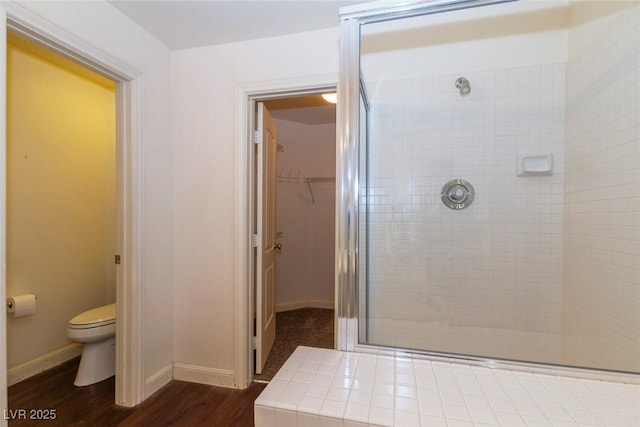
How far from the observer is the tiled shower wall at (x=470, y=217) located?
166 centimetres

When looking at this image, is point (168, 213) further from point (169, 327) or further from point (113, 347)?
point (113, 347)

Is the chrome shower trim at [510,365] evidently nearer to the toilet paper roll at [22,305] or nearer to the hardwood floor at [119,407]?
the hardwood floor at [119,407]

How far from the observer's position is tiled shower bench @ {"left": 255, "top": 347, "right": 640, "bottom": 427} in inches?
28.4

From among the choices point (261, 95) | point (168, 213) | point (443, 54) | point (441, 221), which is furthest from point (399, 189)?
point (168, 213)

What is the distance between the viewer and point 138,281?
182 cm

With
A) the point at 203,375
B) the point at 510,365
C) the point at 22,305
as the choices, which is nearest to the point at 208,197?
the point at 203,375

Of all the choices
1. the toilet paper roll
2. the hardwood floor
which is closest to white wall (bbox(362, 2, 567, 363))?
the hardwood floor

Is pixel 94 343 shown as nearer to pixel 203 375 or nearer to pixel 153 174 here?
pixel 203 375

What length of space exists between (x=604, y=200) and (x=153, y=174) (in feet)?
7.94

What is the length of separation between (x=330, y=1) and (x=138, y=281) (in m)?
1.92

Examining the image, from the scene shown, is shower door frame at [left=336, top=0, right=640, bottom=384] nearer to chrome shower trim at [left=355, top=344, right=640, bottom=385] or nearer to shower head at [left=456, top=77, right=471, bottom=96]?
chrome shower trim at [left=355, top=344, right=640, bottom=385]

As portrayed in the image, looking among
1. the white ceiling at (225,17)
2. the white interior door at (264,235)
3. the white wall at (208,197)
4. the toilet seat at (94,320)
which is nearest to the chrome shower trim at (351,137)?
the white ceiling at (225,17)

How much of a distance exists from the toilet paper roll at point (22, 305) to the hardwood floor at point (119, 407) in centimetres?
46

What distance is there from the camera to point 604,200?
4.57 ft
